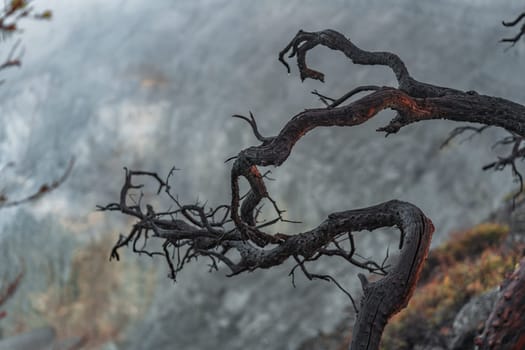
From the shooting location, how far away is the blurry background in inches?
486

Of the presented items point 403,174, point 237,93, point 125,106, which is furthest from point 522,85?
point 125,106

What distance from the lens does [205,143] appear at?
1402cm

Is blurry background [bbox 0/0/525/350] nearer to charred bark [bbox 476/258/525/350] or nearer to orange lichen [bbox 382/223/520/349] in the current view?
orange lichen [bbox 382/223/520/349]

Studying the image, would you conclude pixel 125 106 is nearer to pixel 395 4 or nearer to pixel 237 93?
pixel 237 93

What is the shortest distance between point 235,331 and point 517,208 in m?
6.36

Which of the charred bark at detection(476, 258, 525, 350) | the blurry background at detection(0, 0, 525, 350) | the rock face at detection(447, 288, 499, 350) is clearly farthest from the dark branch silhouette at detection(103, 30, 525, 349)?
the blurry background at detection(0, 0, 525, 350)

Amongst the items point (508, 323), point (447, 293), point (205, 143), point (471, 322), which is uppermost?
point (205, 143)

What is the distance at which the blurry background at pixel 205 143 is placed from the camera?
40.5 ft

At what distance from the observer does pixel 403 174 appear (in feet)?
41.7

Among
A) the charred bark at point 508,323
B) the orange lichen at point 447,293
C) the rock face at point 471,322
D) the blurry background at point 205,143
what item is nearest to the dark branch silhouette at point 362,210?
the charred bark at point 508,323

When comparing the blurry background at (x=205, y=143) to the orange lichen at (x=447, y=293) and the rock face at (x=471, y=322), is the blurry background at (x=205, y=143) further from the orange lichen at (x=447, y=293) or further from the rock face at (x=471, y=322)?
the rock face at (x=471, y=322)

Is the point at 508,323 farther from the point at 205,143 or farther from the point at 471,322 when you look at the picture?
the point at 205,143

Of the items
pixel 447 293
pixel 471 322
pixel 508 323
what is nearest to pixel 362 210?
pixel 508 323

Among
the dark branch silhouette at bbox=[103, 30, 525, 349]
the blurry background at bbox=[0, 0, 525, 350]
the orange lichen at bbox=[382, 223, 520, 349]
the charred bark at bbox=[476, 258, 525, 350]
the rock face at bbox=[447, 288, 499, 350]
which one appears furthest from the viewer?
the blurry background at bbox=[0, 0, 525, 350]
